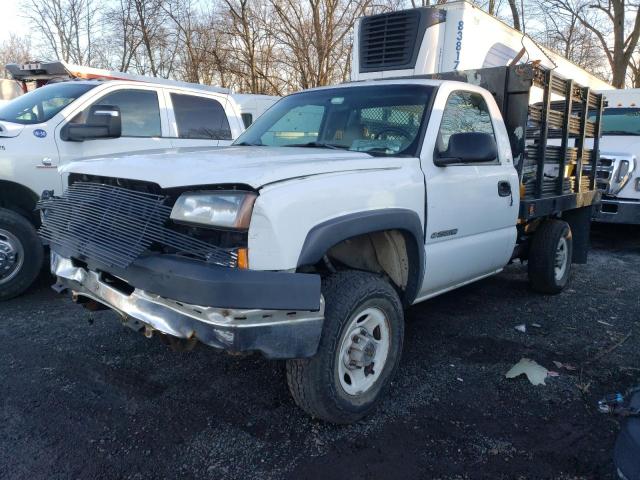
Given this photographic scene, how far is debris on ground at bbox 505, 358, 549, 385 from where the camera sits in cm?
354

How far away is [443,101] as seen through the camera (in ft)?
12.1

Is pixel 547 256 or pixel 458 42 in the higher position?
pixel 458 42

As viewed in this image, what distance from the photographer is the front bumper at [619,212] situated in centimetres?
779

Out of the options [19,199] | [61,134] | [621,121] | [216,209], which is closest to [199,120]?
[61,134]

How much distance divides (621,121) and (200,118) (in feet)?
25.0

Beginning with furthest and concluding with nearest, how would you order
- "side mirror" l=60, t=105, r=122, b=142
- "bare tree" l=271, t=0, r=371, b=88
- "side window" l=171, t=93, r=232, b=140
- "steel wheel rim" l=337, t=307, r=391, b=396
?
1. "bare tree" l=271, t=0, r=371, b=88
2. "side window" l=171, t=93, r=232, b=140
3. "side mirror" l=60, t=105, r=122, b=142
4. "steel wheel rim" l=337, t=307, r=391, b=396

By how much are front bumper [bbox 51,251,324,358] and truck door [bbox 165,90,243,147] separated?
3.54 metres

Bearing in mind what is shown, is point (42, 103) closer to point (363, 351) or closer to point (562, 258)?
point (363, 351)

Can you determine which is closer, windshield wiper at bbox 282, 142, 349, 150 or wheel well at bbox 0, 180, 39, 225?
windshield wiper at bbox 282, 142, 349, 150

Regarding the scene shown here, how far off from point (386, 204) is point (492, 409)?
1.39 meters

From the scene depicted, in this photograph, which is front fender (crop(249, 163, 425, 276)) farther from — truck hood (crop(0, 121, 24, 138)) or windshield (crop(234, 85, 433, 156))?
truck hood (crop(0, 121, 24, 138))

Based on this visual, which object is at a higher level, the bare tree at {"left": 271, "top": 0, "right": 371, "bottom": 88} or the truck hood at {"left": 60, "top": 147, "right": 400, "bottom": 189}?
the bare tree at {"left": 271, "top": 0, "right": 371, "bottom": 88}

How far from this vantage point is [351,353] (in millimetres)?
2924

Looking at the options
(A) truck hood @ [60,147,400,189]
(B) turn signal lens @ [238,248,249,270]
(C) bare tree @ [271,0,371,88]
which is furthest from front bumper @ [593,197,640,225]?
(C) bare tree @ [271,0,371,88]
